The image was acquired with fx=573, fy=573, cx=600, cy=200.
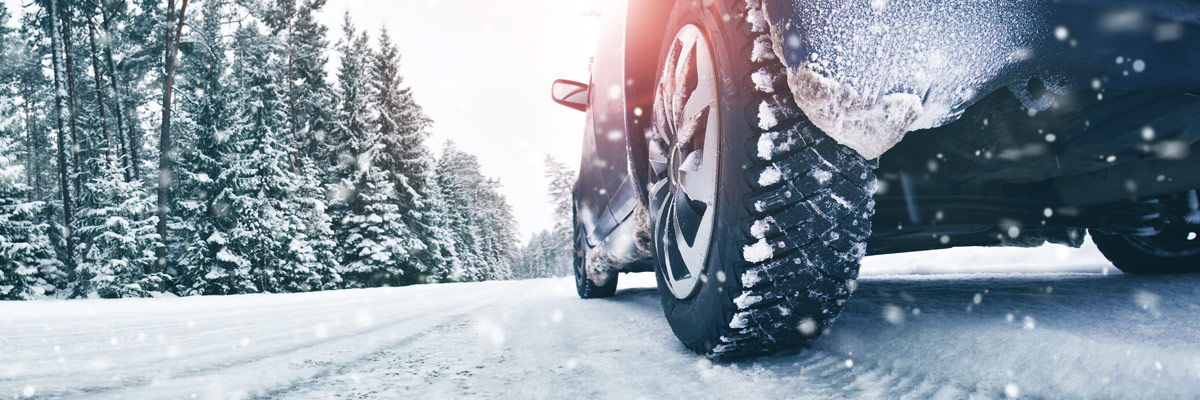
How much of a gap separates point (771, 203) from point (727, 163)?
0.14 metres

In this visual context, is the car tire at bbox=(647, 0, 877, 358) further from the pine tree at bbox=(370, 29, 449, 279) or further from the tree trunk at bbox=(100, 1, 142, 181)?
the pine tree at bbox=(370, 29, 449, 279)

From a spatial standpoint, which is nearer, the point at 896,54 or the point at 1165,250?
the point at 896,54

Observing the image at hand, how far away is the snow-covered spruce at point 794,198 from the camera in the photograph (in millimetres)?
1202

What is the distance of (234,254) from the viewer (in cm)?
1767

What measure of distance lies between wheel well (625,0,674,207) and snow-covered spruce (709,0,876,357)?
764mm

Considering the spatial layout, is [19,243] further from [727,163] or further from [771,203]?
[771,203]

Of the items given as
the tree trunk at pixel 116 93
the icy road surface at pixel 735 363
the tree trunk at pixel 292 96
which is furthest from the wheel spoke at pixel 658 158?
the tree trunk at pixel 292 96

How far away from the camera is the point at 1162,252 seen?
8.18ft

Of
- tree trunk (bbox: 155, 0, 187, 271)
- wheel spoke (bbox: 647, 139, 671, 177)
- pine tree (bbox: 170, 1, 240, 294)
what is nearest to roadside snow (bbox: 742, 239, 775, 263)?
wheel spoke (bbox: 647, 139, 671, 177)

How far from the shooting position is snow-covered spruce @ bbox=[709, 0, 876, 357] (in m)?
1.20

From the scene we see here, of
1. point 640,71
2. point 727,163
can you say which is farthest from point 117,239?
point 727,163

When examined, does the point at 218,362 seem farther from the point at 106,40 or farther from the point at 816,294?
the point at 106,40

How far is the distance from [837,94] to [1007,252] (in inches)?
150

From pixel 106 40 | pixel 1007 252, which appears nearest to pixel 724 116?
pixel 1007 252
